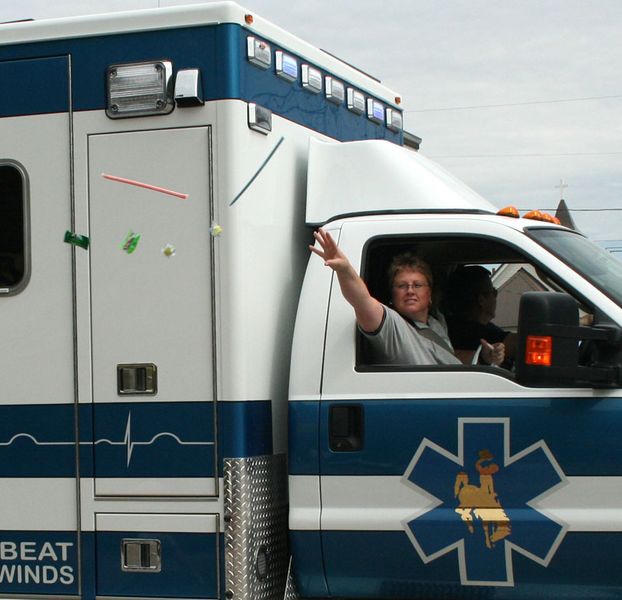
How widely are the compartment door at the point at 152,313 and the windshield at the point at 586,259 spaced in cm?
139

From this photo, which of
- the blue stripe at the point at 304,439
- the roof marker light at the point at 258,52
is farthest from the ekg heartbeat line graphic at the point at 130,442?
the roof marker light at the point at 258,52

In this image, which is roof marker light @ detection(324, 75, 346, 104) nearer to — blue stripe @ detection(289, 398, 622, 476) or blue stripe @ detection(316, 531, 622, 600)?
blue stripe @ detection(289, 398, 622, 476)

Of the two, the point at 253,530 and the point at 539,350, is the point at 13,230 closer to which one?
the point at 253,530

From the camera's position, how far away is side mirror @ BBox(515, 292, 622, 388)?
168 inches

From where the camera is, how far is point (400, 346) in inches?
187

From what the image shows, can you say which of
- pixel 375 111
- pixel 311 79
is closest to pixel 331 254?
pixel 311 79

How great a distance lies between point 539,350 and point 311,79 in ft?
6.18

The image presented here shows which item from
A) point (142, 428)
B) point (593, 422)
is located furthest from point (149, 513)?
point (593, 422)

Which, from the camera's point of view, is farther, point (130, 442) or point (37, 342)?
point (37, 342)

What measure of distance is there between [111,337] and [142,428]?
1.31ft

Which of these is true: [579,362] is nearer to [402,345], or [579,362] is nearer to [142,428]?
[402,345]

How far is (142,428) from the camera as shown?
482cm

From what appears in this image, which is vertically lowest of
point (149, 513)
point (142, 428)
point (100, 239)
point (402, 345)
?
point (149, 513)

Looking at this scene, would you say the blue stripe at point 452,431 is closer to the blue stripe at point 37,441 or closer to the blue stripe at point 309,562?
the blue stripe at point 309,562
